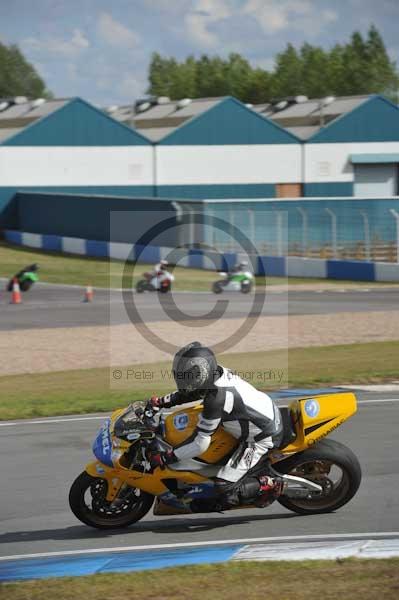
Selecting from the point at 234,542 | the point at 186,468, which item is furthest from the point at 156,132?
the point at 234,542

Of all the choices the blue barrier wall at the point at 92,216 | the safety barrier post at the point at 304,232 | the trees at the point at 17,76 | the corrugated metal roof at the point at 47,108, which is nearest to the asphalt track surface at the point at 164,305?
the safety barrier post at the point at 304,232

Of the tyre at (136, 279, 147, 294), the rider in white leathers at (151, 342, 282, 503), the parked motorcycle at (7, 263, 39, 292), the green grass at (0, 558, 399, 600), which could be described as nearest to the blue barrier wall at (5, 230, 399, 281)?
the tyre at (136, 279, 147, 294)

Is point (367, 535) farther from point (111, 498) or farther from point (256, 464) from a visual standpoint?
point (111, 498)

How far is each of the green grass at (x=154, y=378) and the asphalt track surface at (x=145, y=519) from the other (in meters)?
3.30

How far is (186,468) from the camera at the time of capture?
8875 mm

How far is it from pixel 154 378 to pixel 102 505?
961 centimetres

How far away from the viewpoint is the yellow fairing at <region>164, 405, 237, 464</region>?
349 inches

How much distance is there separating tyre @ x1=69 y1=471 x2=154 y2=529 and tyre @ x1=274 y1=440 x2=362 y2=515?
4.04 feet

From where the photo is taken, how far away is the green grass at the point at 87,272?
3812 cm

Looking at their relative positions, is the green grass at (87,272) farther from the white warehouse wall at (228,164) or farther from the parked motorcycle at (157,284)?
the white warehouse wall at (228,164)

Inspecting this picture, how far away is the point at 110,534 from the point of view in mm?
8914

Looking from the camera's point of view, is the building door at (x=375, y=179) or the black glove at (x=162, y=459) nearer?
the black glove at (x=162, y=459)

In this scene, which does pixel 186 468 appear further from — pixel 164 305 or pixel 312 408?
pixel 164 305

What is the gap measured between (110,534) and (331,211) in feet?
108
